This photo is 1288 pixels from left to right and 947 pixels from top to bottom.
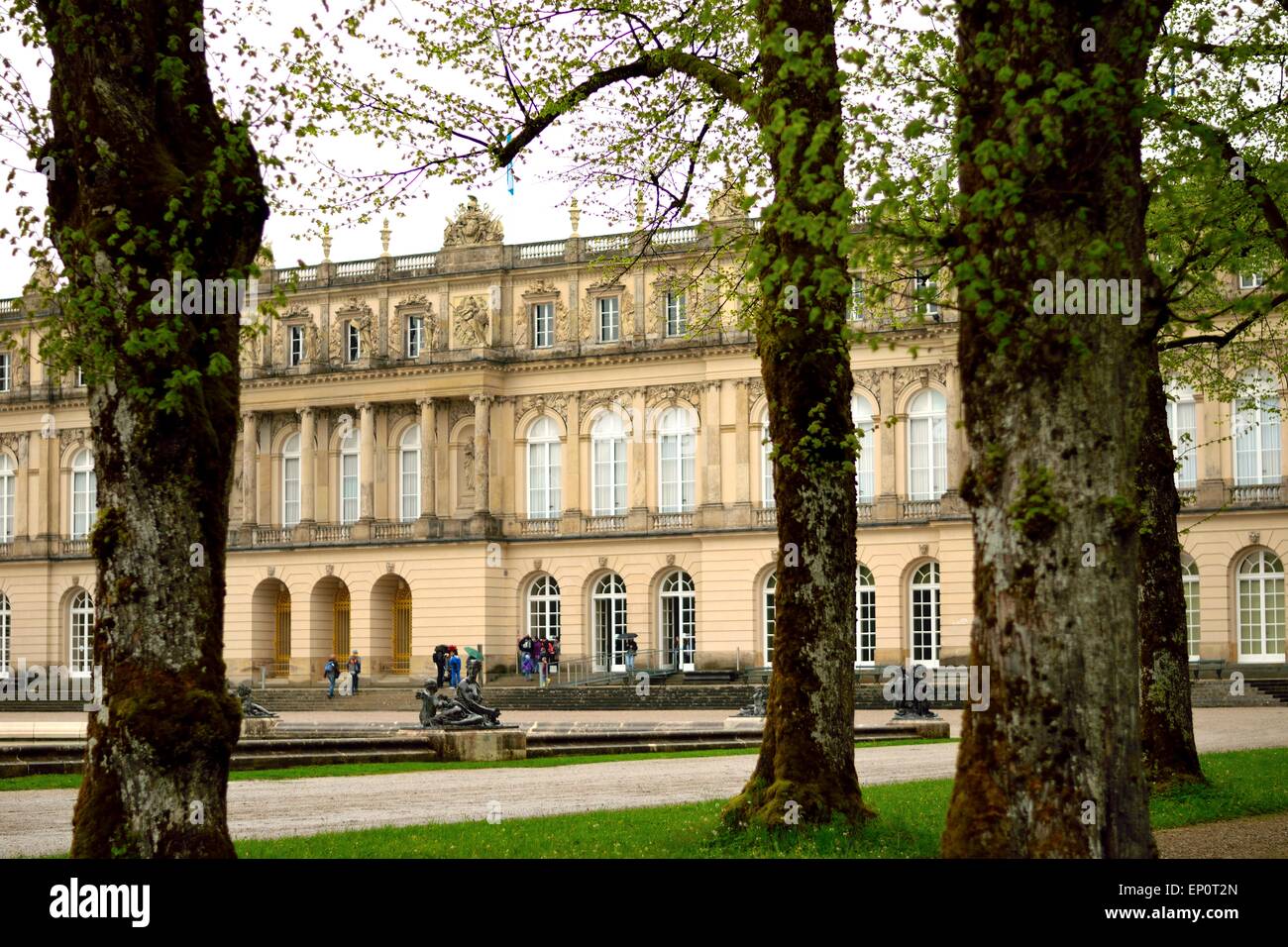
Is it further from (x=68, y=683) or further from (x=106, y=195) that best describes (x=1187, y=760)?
(x=68, y=683)

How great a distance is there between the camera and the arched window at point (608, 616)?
55281mm

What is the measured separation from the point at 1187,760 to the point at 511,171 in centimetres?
923

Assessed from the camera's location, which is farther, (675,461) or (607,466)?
(607,466)

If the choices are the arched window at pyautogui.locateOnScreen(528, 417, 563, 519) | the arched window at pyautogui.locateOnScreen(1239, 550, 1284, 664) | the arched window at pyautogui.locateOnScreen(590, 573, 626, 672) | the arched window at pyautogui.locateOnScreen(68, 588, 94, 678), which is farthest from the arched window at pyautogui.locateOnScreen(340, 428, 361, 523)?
the arched window at pyautogui.locateOnScreen(1239, 550, 1284, 664)

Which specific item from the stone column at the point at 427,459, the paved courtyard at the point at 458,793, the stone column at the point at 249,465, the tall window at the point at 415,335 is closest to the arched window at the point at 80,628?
the stone column at the point at 249,465

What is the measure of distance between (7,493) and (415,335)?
18835 mm

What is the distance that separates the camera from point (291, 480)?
6062cm

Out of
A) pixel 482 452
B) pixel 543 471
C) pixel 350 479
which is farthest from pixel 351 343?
pixel 543 471

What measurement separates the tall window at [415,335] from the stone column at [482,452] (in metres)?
3.27

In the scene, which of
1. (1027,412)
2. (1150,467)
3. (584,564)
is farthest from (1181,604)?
(584,564)

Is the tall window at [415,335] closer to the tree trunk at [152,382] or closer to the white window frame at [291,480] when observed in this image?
the white window frame at [291,480]

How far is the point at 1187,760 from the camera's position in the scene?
686 inches

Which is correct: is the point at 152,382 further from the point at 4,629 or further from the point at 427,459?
the point at 4,629

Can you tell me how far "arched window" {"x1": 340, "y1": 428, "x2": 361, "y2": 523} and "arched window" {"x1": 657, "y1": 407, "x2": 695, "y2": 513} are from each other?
1144 cm
